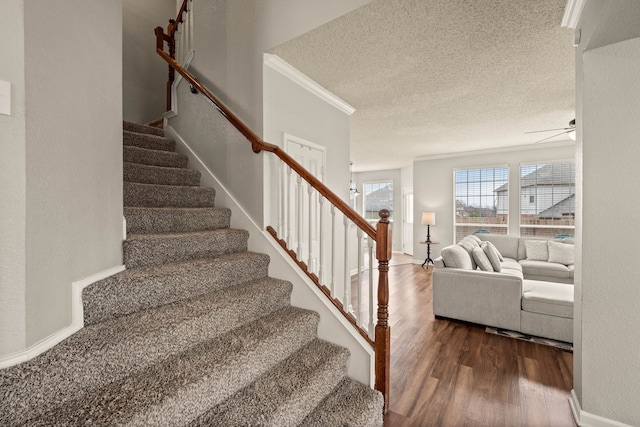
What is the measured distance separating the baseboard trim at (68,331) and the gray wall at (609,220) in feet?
9.03

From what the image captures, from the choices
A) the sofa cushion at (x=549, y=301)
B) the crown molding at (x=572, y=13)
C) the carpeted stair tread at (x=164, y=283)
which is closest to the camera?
the carpeted stair tread at (x=164, y=283)

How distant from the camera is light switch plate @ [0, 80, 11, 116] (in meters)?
1.03

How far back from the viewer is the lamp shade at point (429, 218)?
6.59m

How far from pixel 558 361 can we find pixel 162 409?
3107 millimetres

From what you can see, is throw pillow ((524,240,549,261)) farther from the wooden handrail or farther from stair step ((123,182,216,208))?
stair step ((123,182,216,208))

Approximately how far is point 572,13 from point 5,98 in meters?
2.99

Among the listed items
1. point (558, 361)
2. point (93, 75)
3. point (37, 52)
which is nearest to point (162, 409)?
point (37, 52)

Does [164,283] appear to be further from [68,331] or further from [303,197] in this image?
[303,197]

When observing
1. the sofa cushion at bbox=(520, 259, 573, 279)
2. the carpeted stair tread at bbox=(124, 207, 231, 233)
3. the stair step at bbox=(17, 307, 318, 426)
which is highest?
the carpeted stair tread at bbox=(124, 207, 231, 233)

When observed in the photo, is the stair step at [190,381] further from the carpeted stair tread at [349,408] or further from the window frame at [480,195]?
the window frame at [480,195]

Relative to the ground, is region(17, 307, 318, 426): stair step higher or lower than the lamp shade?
lower

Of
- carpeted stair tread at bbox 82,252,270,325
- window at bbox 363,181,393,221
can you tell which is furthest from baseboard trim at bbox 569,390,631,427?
window at bbox 363,181,393,221

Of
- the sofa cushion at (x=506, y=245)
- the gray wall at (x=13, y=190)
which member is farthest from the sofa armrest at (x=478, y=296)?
the gray wall at (x=13, y=190)

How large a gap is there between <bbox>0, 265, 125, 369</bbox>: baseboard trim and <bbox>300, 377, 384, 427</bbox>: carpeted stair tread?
1169mm
